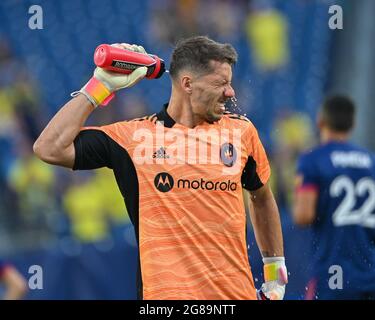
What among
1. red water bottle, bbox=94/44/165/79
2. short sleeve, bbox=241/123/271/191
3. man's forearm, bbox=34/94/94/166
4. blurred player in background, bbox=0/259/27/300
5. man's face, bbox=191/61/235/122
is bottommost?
blurred player in background, bbox=0/259/27/300

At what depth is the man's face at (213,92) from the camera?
540 centimetres

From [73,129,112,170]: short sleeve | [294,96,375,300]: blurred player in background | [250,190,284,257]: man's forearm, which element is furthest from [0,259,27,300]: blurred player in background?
[73,129,112,170]: short sleeve

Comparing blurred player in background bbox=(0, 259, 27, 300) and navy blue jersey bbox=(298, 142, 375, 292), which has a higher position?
navy blue jersey bbox=(298, 142, 375, 292)

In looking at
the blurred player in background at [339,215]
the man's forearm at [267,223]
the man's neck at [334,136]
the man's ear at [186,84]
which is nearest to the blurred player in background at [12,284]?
the blurred player in background at [339,215]

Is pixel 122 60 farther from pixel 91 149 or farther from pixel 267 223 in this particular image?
pixel 267 223

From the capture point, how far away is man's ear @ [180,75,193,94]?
18.1 ft

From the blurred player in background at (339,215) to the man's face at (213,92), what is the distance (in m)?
2.30

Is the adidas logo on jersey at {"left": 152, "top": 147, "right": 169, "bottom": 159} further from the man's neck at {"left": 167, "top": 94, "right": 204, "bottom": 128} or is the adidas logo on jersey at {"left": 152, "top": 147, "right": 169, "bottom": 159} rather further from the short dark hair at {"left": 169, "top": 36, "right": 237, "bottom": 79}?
the short dark hair at {"left": 169, "top": 36, "right": 237, "bottom": 79}

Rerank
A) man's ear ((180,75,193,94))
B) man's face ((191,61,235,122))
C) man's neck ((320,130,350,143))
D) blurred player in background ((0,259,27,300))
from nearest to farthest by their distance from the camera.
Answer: man's face ((191,61,235,122))
man's ear ((180,75,193,94))
man's neck ((320,130,350,143))
blurred player in background ((0,259,27,300))

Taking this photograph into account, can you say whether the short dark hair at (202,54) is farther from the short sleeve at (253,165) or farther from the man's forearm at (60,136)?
the man's forearm at (60,136)

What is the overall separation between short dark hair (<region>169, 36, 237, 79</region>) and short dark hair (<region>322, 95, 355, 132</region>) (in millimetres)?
2475

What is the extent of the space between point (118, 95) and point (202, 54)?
714 centimetres

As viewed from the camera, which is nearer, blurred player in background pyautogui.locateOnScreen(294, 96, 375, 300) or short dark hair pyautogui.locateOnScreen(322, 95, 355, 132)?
blurred player in background pyautogui.locateOnScreen(294, 96, 375, 300)
